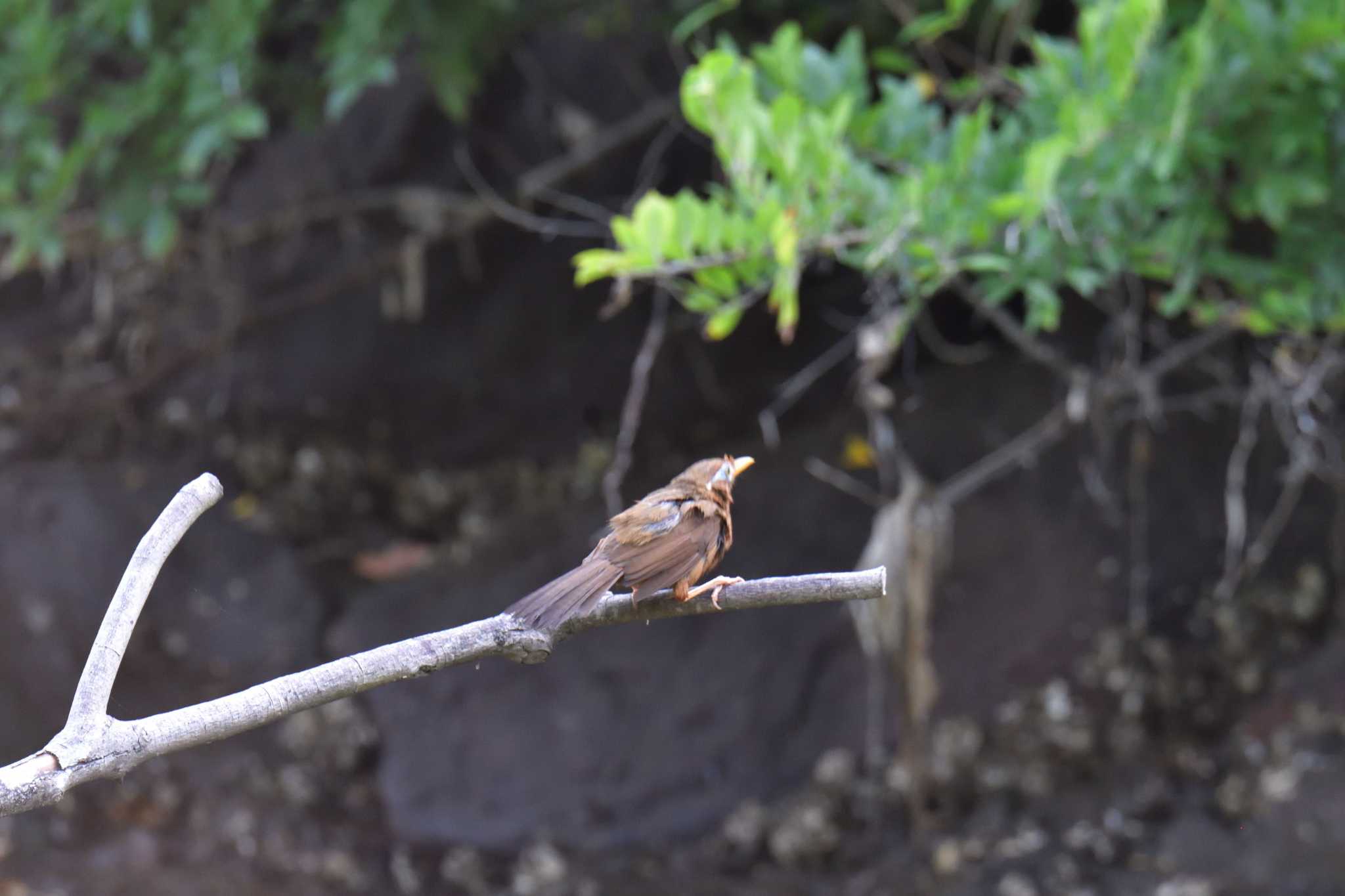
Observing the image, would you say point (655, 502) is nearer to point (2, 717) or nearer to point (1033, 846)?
point (1033, 846)

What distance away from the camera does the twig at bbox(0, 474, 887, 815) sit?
119 cm

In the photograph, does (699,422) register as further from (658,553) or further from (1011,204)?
(658,553)

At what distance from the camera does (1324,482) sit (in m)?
4.29

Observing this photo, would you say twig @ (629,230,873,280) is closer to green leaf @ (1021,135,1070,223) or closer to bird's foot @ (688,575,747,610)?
green leaf @ (1021,135,1070,223)

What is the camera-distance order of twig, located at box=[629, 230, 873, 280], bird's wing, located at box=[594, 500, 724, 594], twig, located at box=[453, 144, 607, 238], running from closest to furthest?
bird's wing, located at box=[594, 500, 724, 594]
twig, located at box=[629, 230, 873, 280]
twig, located at box=[453, 144, 607, 238]

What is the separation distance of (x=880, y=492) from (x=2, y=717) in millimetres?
3760

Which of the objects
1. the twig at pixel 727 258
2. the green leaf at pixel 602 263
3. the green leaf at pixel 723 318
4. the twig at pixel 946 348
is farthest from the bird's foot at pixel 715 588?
the twig at pixel 946 348

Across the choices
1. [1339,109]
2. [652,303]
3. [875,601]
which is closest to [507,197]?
[652,303]

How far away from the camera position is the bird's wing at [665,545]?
156cm

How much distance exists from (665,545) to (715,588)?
93 millimetres

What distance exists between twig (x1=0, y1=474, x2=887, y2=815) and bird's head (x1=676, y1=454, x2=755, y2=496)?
0.39 meters

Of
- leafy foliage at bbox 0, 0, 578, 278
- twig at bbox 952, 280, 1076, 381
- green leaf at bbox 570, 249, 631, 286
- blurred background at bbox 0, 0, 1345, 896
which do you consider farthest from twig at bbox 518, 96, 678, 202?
green leaf at bbox 570, 249, 631, 286

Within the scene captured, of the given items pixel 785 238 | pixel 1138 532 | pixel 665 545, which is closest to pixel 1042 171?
pixel 785 238

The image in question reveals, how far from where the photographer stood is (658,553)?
1.59 m
